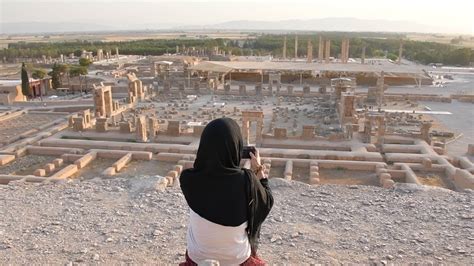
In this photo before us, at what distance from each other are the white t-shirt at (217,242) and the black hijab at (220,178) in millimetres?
67

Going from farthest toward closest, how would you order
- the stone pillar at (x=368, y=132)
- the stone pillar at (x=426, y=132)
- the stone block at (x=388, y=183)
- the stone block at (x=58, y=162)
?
the stone pillar at (x=426, y=132) → the stone pillar at (x=368, y=132) → the stone block at (x=58, y=162) → the stone block at (x=388, y=183)

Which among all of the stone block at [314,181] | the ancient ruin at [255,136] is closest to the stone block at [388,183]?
the ancient ruin at [255,136]

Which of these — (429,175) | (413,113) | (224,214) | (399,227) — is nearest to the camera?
(224,214)

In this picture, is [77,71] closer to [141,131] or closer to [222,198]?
[141,131]

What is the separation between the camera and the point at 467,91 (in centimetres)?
3203

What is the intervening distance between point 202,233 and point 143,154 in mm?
11373

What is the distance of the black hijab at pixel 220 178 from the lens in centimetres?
284

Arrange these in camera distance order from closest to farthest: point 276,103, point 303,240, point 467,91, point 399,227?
point 303,240, point 399,227, point 276,103, point 467,91

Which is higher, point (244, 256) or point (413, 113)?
point (244, 256)

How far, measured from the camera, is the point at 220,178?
288 cm

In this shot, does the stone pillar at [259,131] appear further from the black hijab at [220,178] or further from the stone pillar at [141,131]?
the black hijab at [220,178]

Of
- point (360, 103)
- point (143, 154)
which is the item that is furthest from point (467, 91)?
point (143, 154)

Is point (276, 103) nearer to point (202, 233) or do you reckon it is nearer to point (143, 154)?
point (143, 154)

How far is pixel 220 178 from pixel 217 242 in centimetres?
52
